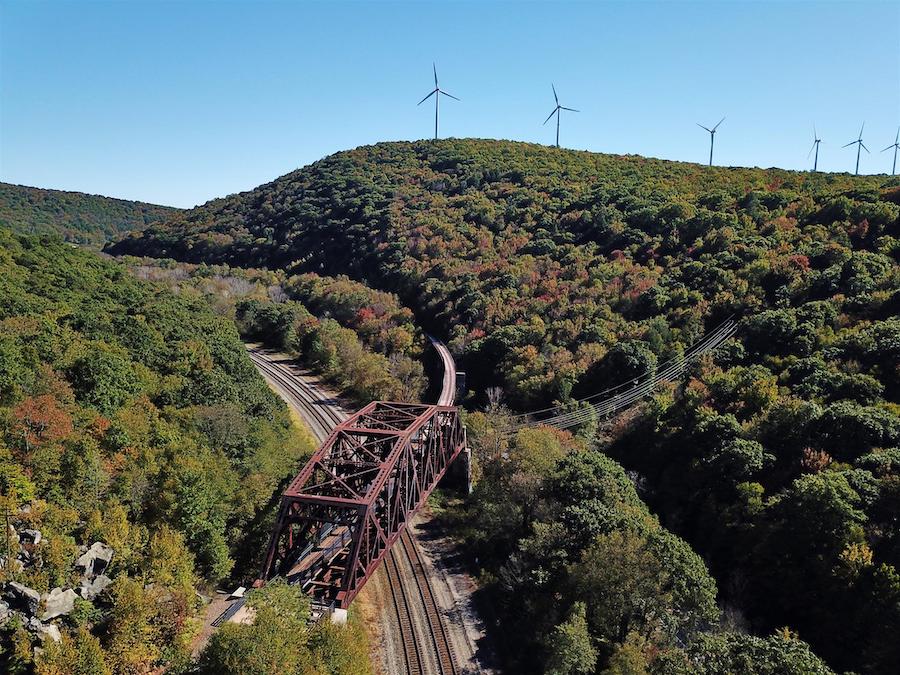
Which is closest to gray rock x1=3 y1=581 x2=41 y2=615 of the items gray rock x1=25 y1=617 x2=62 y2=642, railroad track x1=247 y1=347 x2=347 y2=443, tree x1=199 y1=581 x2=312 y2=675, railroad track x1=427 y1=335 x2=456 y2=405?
gray rock x1=25 y1=617 x2=62 y2=642

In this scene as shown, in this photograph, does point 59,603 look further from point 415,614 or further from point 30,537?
point 415,614

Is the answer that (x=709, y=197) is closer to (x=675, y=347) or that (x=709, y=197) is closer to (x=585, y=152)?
(x=675, y=347)

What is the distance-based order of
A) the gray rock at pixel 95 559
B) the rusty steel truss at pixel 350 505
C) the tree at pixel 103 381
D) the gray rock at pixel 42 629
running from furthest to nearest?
the tree at pixel 103 381 < the rusty steel truss at pixel 350 505 < the gray rock at pixel 95 559 < the gray rock at pixel 42 629

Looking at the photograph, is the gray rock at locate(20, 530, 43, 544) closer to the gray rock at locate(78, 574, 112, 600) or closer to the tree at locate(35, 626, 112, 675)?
the gray rock at locate(78, 574, 112, 600)

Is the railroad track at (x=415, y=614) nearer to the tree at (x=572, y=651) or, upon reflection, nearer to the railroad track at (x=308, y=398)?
the railroad track at (x=308, y=398)

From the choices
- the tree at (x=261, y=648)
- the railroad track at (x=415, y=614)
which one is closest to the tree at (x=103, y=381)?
the tree at (x=261, y=648)

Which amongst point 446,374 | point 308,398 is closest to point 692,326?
point 446,374
